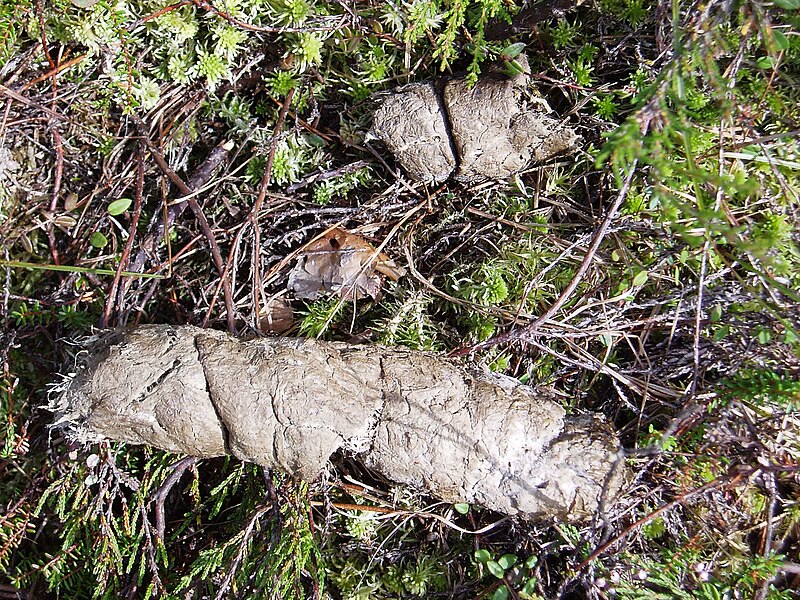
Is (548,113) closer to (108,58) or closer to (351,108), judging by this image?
(351,108)

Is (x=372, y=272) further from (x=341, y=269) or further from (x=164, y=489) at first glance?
(x=164, y=489)

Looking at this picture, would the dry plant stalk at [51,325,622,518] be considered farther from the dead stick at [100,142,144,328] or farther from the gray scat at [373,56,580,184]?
the gray scat at [373,56,580,184]

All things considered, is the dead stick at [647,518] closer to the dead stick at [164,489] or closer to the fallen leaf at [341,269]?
the fallen leaf at [341,269]

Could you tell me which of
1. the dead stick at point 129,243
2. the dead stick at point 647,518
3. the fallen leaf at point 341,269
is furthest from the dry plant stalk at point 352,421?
the fallen leaf at point 341,269

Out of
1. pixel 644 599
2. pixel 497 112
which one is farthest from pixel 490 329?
pixel 644 599

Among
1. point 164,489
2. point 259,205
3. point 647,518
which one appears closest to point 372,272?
point 259,205
